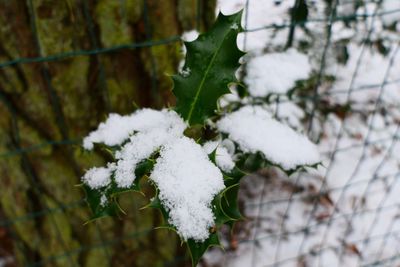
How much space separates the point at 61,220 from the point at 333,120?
1515 millimetres

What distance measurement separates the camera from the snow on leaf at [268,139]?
1013 millimetres

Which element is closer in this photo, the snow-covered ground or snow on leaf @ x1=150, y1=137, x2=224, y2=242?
snow on leaf @ x1=150, y1=137, x2=224, y2=242

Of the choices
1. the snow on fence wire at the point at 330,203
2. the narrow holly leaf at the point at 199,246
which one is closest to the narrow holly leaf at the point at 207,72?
the narrow holly leaf at the point at 199,246

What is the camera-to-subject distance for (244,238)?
1962mm

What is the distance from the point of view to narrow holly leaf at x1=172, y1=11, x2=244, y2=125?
84 cm

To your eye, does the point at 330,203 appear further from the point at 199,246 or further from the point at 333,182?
the point at 199,246

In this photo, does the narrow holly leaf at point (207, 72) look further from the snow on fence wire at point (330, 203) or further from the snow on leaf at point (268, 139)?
the snow on fence wire at point (330, 203)

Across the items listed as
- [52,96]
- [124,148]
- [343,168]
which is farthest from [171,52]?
[343,168]

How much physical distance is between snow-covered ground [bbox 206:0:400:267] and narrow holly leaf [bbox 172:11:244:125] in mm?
596

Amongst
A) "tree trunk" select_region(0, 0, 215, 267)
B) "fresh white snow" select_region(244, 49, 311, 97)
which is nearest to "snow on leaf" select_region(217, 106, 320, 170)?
"fresh white snow" select_region(244, 49, 311, 97)

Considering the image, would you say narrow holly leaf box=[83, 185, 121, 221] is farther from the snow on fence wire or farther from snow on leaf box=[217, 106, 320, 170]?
the snow on fence wire

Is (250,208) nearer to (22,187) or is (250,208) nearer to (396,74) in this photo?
(22,187)

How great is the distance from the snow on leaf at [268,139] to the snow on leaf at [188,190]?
280 millimetres

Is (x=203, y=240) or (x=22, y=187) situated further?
(x=22, y=187)
